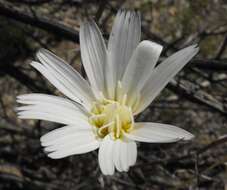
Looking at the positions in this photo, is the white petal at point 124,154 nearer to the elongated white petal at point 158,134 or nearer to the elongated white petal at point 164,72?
the elongated white petal at point 158,134

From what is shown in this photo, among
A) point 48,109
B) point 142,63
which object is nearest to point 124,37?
point 142,63

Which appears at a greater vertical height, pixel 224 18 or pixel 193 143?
pixel 224 18

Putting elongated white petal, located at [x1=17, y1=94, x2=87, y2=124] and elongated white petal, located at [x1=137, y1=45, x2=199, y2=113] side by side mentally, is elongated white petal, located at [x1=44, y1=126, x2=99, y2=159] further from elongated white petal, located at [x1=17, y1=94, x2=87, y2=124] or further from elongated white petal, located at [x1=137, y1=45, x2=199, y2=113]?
elongated white petal, located at [x1=137, y1=45, x2=199, y2=113]

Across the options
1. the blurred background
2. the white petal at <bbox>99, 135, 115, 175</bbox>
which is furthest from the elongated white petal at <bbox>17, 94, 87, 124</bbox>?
the blurred background

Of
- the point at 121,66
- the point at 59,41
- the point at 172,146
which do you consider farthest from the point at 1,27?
the point at 121,66

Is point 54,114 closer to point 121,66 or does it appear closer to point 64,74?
point 64,74

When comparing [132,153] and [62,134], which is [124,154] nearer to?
[132,153]
